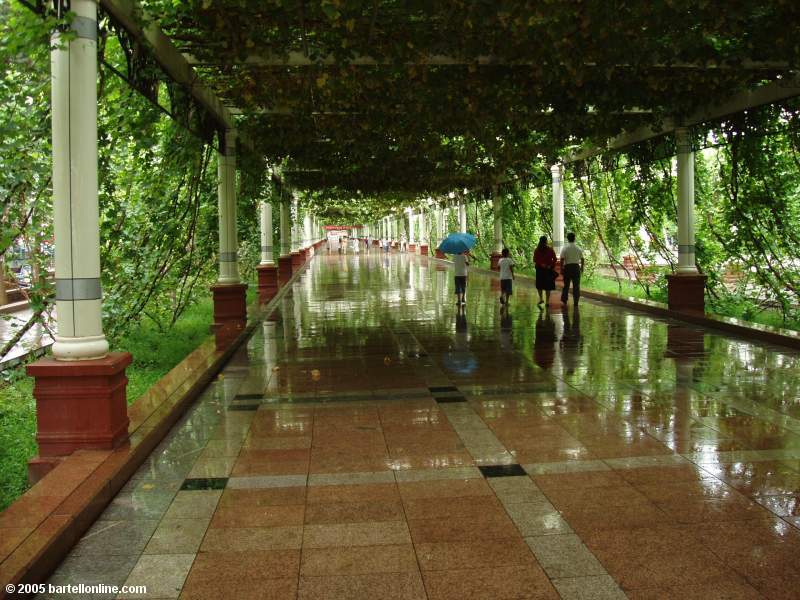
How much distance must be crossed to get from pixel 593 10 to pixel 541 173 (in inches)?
594

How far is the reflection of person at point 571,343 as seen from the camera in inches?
363

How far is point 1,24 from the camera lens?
6191mm

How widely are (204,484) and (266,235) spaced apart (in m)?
17.1

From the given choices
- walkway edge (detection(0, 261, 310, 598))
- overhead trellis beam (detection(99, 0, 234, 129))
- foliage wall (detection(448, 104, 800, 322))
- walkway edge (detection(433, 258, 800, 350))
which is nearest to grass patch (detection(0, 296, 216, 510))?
walkway edge (detection(0, 261, 310, 598))

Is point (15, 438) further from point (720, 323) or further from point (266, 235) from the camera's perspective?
point (266, 235)

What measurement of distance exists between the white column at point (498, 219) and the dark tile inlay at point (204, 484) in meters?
23.0

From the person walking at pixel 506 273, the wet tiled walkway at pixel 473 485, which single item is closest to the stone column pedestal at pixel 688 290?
the person walking at pixel 506 273

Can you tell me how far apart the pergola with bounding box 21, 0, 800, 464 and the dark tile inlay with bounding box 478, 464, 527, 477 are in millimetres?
2521

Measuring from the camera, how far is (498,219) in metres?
27.5

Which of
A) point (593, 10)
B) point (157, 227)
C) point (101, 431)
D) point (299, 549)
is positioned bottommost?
point (299, 549)

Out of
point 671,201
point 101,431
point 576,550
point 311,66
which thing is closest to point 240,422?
point 101,431

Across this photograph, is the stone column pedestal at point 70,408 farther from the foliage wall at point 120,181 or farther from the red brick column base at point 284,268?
the red brick column base at point 284,268

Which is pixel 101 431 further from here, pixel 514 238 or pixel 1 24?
pixel 514 238

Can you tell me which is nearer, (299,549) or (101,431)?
(299,549)
